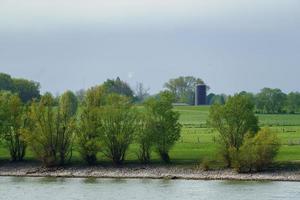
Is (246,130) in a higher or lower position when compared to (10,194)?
higher

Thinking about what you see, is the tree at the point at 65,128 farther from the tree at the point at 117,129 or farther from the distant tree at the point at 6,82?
the distant tree at the point at 6,82

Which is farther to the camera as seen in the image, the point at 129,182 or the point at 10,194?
the point at 129,182

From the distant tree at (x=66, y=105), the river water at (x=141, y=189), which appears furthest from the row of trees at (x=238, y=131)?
the distant tree at (x=66, y=105)

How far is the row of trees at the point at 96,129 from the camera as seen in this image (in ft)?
286

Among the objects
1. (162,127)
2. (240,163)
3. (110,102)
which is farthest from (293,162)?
(110,102)

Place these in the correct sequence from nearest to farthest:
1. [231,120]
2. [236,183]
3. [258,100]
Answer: [236,183], [231,120], [258,100]

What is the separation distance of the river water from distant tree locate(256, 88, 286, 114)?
11400 centimetres

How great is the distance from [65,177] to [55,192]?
13763mm

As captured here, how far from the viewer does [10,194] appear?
67.4 meters

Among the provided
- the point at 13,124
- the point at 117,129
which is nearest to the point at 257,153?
the point at 117,129

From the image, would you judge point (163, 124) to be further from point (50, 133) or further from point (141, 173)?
point (50, 133)

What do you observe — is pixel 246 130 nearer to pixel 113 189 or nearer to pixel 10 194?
pixel 113 189

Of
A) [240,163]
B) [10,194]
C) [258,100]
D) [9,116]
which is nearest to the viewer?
[10,194]

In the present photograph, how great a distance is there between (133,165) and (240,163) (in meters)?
12.8
